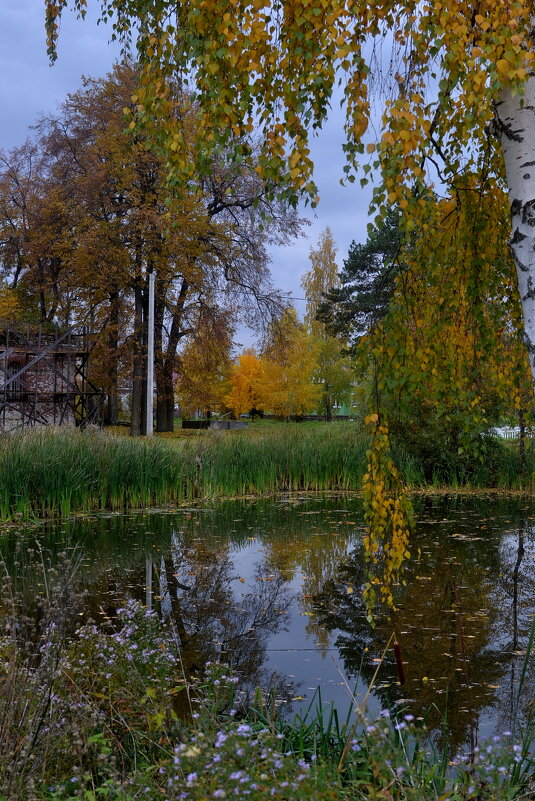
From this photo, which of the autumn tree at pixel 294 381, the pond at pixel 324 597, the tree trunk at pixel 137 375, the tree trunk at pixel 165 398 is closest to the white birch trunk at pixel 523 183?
the pond at pixel 324 597

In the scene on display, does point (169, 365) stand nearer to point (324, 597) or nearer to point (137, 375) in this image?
point (137, 375)

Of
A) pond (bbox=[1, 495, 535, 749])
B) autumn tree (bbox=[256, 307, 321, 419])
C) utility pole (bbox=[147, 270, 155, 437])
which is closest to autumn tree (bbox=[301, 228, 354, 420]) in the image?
autumn tree (bbox=[256, 307, 321, 419])

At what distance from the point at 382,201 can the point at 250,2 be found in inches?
35.1

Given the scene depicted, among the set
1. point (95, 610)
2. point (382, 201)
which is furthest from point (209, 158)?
point (95, 610)

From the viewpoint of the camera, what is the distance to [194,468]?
12031mm

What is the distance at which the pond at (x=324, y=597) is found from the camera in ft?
13.3

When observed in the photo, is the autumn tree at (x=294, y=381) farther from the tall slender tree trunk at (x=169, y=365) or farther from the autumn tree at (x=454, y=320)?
the autumn tree at (x=454, y=320)

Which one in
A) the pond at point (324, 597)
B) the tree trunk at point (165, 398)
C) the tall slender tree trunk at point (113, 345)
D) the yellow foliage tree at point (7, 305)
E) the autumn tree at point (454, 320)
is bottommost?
the pond at point (324, 597)

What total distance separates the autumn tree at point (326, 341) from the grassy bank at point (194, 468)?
21.6 meters

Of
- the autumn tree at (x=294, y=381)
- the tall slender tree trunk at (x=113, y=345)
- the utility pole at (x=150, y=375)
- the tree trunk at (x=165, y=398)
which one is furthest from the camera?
the autumn tree at (x=294, y=381)

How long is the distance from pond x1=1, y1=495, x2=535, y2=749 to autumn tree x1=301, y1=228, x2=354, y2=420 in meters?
26.7

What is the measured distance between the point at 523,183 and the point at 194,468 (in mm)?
9526

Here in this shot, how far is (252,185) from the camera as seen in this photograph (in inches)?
996

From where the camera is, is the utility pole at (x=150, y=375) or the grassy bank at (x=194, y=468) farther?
the utility pole at (x=150, y=375)
